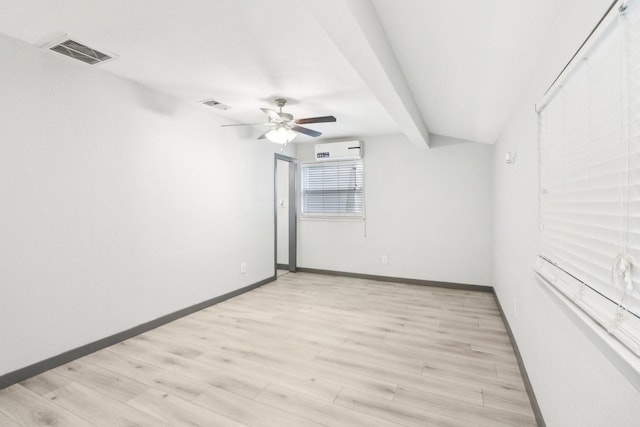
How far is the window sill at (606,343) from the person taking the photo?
0.79 metres

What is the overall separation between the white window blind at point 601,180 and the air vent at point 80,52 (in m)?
3.01

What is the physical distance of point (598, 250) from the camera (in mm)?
1091

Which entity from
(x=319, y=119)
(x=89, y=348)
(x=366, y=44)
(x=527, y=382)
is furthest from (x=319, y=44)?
(x=89, y=348)

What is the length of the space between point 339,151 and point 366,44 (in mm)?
3654

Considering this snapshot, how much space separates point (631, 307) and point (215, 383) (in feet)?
7.61

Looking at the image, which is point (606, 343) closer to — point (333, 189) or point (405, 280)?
point (405, 280)

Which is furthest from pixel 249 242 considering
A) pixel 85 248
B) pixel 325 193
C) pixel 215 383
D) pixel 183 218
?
pixel 215 383

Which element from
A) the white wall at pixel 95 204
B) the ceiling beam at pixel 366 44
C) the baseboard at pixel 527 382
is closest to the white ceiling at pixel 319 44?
the ceiling beam at pixel 366 44

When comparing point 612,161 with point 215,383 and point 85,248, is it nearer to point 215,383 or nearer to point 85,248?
point 215,383

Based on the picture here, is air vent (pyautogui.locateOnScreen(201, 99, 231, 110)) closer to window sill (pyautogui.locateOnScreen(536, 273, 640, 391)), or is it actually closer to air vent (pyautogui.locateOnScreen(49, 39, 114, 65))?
air vent (pyautogui.locateOnScreen(49, 39, 114, 65))

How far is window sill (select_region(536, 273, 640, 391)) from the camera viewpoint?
0.79 metres

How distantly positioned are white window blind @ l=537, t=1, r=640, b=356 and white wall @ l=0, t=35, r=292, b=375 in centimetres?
334

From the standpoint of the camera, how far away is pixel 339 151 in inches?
207

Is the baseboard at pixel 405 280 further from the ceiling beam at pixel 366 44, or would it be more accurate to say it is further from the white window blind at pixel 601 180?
the white window blind at pixel 601 180
